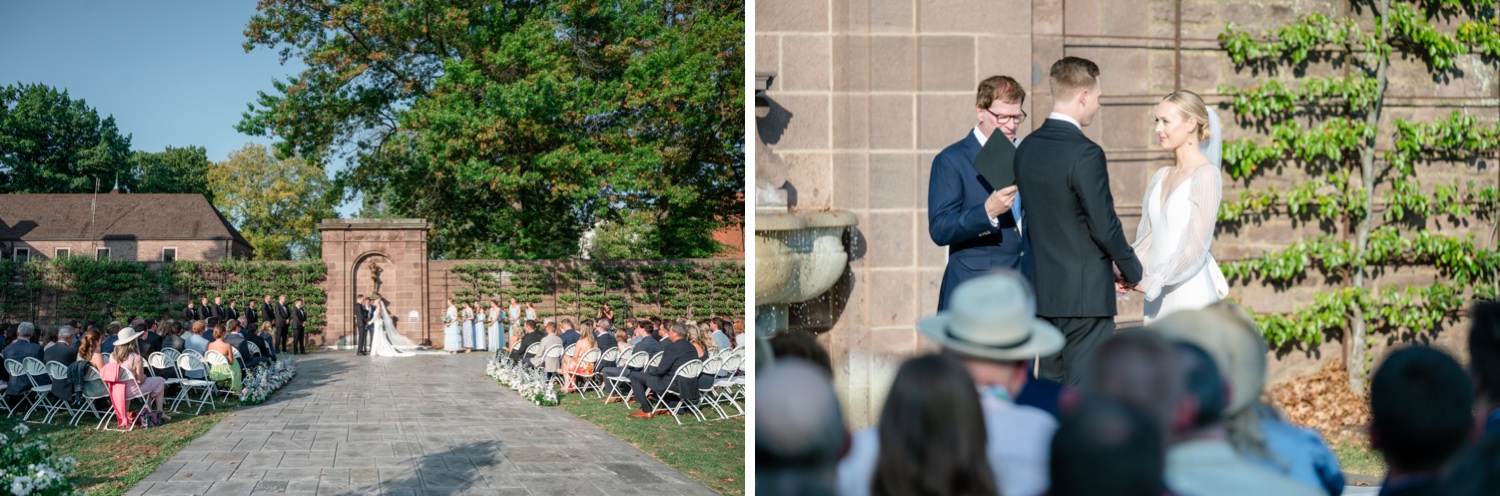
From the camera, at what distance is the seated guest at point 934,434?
1.19 metres

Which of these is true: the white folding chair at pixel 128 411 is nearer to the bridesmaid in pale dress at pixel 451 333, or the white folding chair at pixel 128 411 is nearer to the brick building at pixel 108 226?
the brick building at pixel 108 226

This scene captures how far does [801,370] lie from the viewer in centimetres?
180

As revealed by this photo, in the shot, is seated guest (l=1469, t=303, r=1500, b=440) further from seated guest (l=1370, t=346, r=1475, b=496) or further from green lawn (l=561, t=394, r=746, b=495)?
green lawn (l=561, t=394, r=746, b=495)

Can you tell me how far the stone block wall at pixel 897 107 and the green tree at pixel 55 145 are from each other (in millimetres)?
2867

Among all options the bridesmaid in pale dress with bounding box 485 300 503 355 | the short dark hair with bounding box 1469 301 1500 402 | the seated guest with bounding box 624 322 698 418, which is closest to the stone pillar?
the bridesmaid in pale dress with bounding box 485 300 503 355

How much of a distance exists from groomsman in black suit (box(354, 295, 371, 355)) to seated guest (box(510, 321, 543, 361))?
1051 mm

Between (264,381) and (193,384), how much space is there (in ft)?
1.08

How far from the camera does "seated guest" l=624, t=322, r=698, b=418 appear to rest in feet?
22.7

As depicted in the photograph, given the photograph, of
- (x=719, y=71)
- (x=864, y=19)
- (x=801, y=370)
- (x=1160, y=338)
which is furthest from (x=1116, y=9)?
(x=719, y=71)

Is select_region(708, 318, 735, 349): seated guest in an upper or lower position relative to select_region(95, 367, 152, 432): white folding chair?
upper

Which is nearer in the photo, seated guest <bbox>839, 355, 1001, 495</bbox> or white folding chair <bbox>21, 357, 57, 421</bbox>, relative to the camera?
seated guest <bbox>839, 355, 1001, 495</bbox>

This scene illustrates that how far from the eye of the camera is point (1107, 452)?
106 cm

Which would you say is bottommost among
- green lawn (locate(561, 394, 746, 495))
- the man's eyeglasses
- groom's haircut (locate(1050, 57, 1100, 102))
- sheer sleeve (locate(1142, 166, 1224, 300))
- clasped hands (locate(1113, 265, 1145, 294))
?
green lawn (locate(561, 394, 746, 495))

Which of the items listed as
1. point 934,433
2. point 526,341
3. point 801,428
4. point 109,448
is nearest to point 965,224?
point 801,428
